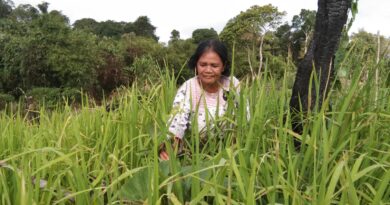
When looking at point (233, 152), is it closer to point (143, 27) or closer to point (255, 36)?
point (255, 36)

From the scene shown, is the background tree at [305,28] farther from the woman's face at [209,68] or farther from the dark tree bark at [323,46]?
the woman's face at [209,68]

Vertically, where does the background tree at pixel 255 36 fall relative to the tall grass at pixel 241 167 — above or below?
above

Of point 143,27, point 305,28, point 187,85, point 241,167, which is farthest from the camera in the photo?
point 143,27

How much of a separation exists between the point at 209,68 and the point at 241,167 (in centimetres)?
127

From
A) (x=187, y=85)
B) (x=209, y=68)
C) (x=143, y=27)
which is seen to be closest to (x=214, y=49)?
(x=209, y=68)

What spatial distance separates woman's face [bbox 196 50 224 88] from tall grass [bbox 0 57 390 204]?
562 mm

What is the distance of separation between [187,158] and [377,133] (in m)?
0.63

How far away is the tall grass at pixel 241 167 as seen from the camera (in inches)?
42.6

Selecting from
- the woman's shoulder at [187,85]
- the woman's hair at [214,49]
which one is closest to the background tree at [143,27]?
the woman's hair at [214,49]

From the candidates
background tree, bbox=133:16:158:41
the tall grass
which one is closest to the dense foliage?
the tall grass

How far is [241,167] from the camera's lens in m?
1.17

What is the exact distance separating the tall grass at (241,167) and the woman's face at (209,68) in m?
0.56

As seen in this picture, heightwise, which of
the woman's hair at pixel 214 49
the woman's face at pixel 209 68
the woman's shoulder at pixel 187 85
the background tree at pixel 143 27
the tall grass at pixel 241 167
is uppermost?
the background tree at pixel 143 27

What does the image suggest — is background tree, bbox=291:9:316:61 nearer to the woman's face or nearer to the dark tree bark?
the dark tree bark
